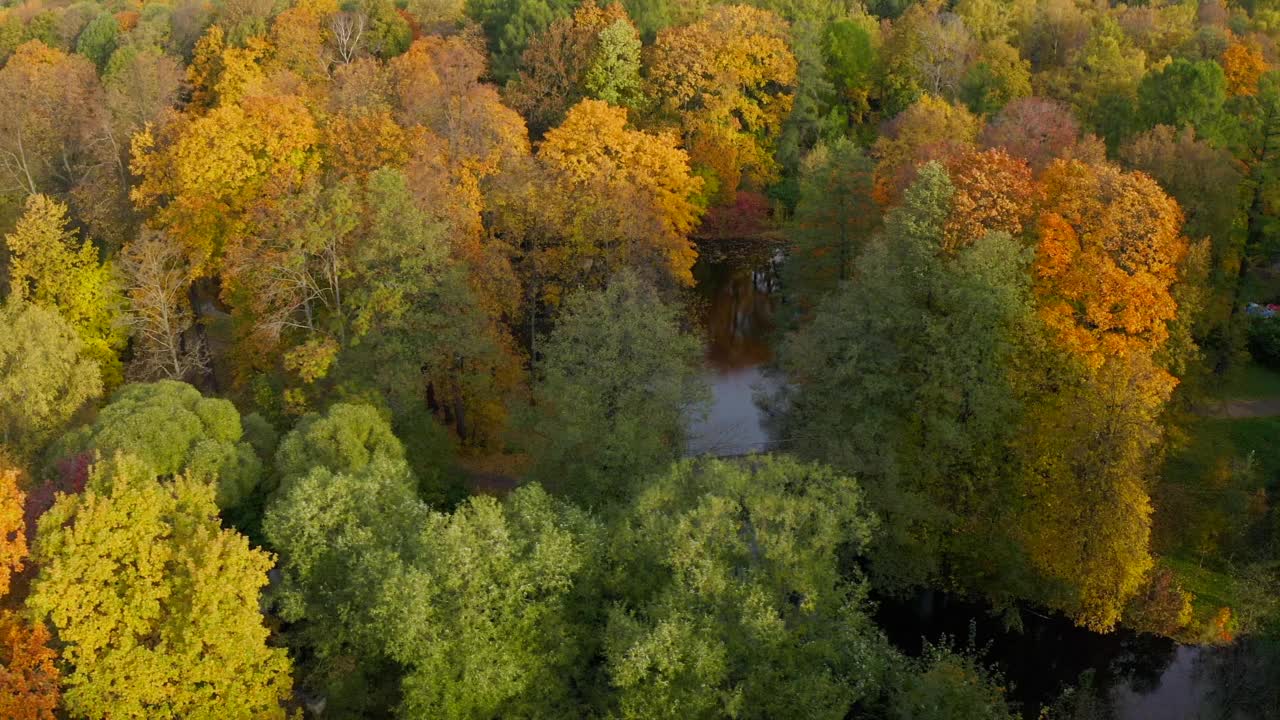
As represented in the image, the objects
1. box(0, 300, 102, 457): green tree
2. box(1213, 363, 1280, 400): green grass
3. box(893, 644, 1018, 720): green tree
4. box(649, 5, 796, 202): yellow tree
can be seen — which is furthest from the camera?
box(649, 5, 796, 202): yellow tree

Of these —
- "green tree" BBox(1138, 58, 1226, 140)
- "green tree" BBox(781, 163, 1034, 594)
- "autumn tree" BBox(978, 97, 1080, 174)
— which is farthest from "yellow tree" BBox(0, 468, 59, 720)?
"green tree" BBox(1138, 58, 1226, 140)

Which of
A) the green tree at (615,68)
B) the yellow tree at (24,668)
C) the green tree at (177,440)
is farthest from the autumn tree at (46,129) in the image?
the yellow tree at (24,668)

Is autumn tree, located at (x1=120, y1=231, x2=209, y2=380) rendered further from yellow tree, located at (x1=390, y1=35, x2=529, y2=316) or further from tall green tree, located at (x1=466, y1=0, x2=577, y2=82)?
tall green tree, located at (x1=466, y1=0, x2=577, y2=82)

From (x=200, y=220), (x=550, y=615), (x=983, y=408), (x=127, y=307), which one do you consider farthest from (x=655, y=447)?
(x=127, y=307)

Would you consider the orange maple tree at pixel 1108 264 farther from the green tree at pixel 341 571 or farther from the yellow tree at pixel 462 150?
the green tree at pixel 341 571

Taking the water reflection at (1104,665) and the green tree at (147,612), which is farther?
the water reflection at (1104,665)
